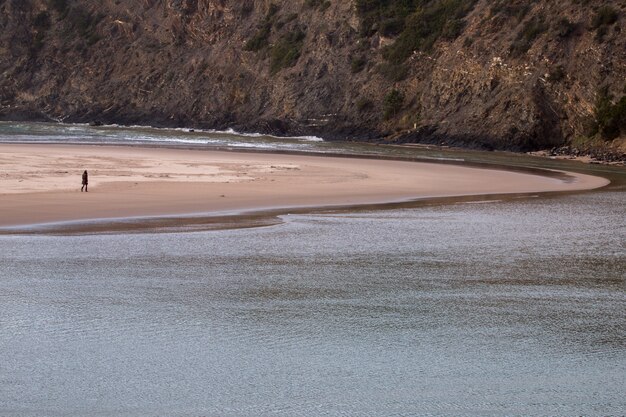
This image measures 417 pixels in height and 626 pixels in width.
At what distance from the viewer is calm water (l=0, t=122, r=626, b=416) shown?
28.1 ft

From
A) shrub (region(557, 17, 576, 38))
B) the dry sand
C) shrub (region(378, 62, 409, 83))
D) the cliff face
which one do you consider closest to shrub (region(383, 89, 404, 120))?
the cliff face

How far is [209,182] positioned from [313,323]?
15.1 m

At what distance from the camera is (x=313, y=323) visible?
11.1 m

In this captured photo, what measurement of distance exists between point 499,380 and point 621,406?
1.12 metres

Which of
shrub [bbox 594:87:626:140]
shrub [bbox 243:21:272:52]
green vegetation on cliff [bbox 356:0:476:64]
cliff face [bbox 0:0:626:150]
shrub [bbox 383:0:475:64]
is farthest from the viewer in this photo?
shrub [bbox 243:21:272:52]

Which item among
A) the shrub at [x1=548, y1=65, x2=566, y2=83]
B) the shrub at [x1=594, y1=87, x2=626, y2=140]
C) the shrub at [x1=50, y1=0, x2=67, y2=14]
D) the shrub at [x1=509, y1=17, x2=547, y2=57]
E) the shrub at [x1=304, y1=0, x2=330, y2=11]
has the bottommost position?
the shrub at [x1=594, y1=87, x2=626, y2=140]

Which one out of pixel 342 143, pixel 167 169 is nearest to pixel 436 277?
pixel 167 169

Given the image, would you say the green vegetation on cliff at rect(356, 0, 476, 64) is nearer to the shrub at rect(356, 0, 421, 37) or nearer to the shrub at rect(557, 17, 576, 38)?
the shrub at rect(356, 0, 421, 37)

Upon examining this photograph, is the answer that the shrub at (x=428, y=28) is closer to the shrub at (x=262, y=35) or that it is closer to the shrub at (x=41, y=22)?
the shrub at (x=262, y=35)

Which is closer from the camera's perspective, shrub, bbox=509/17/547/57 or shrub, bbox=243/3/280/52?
shrub, bbox=509/17/547/57

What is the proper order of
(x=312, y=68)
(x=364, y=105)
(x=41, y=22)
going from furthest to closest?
(x=41, y=22), (x=312, y=68), (x=364, y=105)

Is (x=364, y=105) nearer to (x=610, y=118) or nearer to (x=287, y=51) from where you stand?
(x=287, y=51)

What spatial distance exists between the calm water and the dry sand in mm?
3684

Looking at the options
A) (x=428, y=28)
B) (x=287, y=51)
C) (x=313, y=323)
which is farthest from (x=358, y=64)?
(x=313, y=323)
